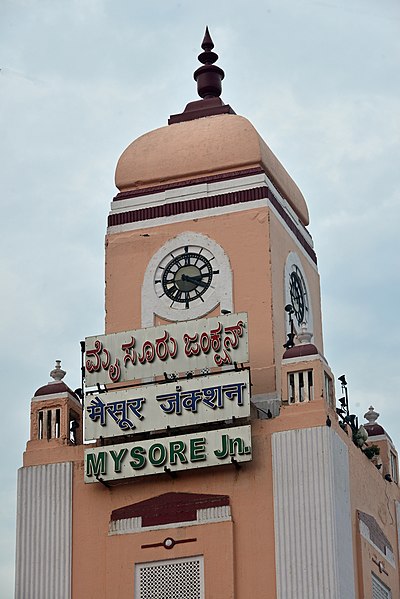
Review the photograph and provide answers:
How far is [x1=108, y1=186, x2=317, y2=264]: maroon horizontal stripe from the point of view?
4259cm

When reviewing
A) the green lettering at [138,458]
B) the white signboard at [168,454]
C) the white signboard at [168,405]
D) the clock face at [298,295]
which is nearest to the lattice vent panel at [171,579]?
the white signboard at [168,454]

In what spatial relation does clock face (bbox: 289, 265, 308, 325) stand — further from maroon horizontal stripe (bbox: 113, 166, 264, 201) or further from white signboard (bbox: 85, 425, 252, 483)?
white signboard (bbox: 85, 425, 252, 483)

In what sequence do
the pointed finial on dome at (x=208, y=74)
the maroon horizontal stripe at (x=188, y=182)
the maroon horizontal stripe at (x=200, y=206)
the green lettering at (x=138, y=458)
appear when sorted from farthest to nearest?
the pointed finial on dome at (x=208, y=74) < the maroon horizontal stripe at (x=188, y=182) < the maroon horizontal stripe at (x=200, y=206) < the green lettering at (x=138, y=458)

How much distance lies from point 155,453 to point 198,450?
37.4 inches

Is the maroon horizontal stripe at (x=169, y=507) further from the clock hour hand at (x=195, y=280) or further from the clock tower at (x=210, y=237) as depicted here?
the clock hour hand at (x=195, y=280)

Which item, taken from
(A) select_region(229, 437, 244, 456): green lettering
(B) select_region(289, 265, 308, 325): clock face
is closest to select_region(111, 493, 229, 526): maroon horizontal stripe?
(A) select_region(229, 437, 244, 456): green lettering

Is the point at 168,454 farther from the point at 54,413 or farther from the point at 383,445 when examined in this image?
the point at 383,445

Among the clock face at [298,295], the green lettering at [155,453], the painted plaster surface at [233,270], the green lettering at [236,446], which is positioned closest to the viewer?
the green lettering at [236,446]

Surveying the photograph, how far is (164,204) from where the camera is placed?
142 ft

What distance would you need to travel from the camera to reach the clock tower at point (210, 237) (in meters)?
41.7

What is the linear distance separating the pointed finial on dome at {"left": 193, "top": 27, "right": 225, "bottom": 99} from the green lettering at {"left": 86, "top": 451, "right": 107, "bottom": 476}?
417 inches

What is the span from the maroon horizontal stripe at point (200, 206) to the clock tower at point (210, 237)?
0.07 feet

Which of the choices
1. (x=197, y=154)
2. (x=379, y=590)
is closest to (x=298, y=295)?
(x=197, y=154)

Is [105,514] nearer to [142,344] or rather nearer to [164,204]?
[142,344]
